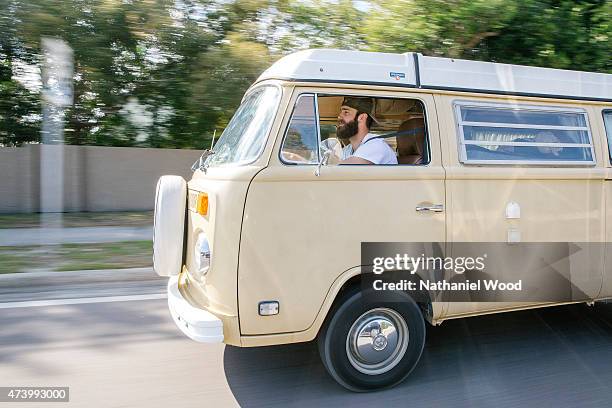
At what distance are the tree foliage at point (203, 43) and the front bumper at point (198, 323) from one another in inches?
319

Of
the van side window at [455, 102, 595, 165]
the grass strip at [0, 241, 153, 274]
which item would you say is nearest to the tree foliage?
the grass strip at [0, 241, 153, 274]

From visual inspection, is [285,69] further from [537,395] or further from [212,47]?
[212,47]

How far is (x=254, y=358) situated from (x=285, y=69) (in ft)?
7.21

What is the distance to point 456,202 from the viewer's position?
3.71 metres

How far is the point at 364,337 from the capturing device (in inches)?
143

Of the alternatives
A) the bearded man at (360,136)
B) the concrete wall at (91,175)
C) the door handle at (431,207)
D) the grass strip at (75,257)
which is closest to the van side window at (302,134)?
the bearded man at (360,136)

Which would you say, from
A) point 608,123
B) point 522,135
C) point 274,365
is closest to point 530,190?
point 522,135

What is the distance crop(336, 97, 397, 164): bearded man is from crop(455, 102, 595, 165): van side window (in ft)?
1.81

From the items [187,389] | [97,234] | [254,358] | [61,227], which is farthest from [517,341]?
[61,227]

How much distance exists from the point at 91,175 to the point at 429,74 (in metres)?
10.2

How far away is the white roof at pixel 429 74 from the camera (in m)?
3.52

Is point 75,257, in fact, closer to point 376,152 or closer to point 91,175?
point 376,152

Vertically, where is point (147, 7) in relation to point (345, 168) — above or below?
above

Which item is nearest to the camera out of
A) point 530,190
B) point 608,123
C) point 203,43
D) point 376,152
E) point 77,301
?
point 376,152
